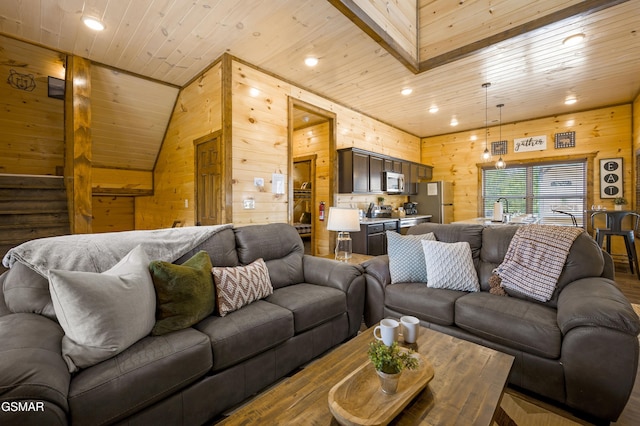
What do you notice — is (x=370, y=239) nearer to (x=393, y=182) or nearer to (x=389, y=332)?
(x=393, y=182)

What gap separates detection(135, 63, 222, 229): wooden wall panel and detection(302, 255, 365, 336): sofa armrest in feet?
6.89

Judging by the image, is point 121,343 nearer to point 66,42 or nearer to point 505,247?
point 505,247

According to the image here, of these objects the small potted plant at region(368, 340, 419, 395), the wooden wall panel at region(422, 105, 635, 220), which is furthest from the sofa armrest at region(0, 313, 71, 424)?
→ the wooden wall panel at region(422, 105, 635, 220)

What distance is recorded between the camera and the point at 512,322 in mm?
1820

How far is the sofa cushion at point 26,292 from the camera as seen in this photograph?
A: 149 cm

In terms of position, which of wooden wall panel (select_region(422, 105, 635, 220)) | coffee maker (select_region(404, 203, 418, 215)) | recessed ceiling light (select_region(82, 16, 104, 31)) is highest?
recessed ceiling light (select_region(82, 16, 104, 31))

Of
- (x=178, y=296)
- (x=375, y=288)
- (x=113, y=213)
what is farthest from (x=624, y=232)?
(x=113, y=213)

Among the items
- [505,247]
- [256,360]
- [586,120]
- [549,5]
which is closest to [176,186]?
[256,360]

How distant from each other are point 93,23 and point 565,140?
733cm

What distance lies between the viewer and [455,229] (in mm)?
2805

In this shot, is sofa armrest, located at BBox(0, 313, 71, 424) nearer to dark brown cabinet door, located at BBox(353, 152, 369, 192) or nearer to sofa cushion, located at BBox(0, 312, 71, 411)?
sofa cushion, located at BBox(0, 312, 71, 411)

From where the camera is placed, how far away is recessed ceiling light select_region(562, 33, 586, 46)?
9.43ft

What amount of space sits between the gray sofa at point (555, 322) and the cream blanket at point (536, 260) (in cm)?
7

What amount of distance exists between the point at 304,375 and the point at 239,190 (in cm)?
248
